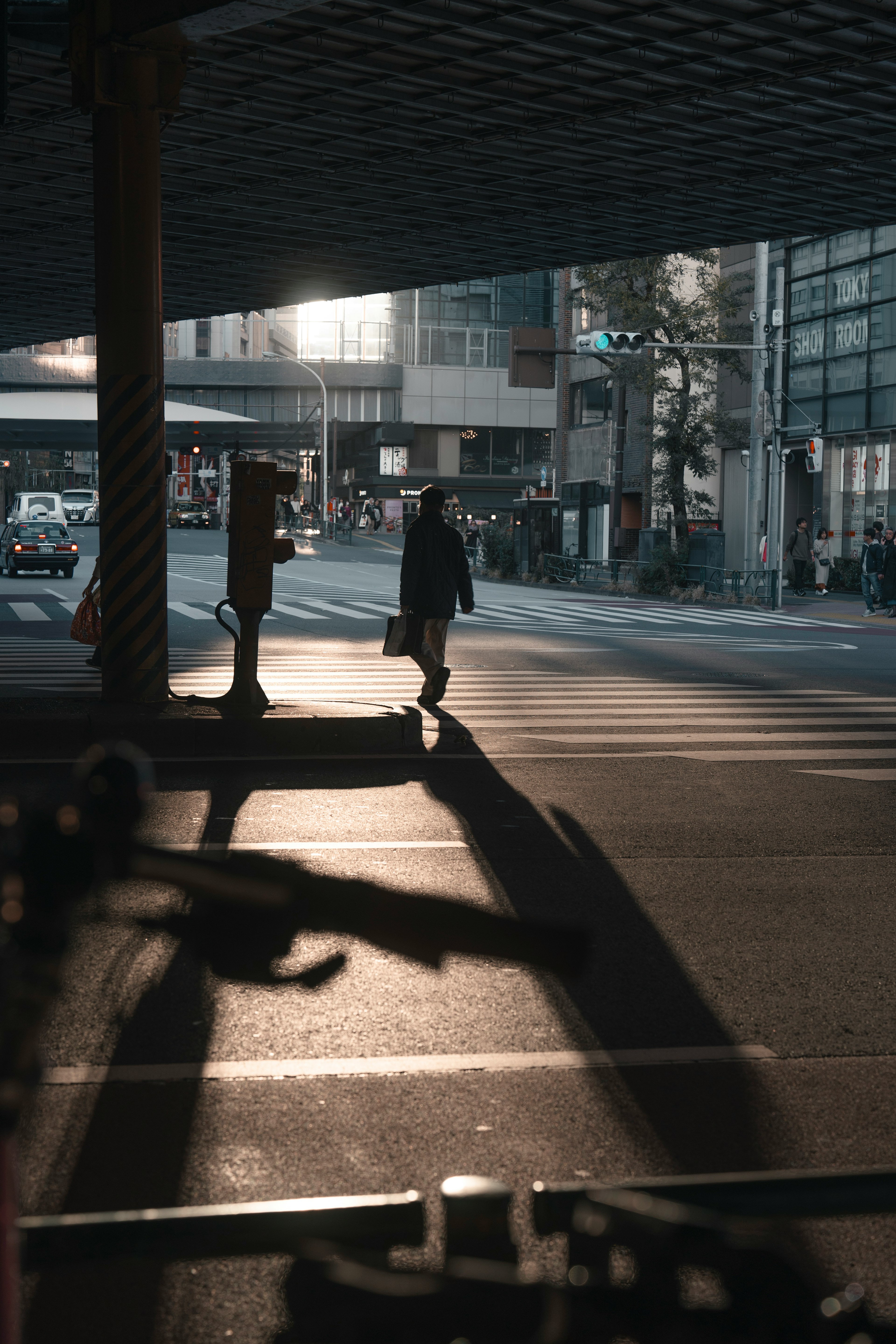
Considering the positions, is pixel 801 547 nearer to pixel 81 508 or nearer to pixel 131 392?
pixel 131 392

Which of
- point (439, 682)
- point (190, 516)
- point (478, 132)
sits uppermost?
point (478, 132)

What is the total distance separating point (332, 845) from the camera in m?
7.90

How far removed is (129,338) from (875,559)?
20115mm

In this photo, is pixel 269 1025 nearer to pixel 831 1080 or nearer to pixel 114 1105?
pixel 114 1105

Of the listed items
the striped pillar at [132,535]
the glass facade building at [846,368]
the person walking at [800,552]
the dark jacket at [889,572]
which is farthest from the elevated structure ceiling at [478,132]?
the glass facade building at [846,368]

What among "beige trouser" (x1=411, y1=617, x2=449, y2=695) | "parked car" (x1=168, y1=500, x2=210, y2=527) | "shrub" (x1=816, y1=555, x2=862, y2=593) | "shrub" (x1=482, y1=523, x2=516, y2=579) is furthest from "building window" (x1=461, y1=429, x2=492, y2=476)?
"beige trouser" (x1=411, y1=617, x2=449, y2=695)

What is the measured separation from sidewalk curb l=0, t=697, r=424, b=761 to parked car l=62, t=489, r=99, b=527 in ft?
298

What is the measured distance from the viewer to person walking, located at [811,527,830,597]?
3703 cm

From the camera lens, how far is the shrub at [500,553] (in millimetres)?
48156

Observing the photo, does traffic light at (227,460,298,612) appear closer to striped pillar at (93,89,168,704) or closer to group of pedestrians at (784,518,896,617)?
striped pillar at (93,89,168,704)

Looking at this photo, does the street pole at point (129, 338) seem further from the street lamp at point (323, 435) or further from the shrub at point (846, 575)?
the street lamp at point (323, 435)

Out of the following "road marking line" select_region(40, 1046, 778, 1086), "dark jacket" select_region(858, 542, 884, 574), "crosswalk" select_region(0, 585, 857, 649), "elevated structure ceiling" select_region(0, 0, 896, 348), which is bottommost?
"crosswalk" select_region(0, 585, 857, 649)

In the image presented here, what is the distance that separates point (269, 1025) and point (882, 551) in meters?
26.1

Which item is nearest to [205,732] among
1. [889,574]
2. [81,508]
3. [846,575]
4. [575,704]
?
[575,704]
